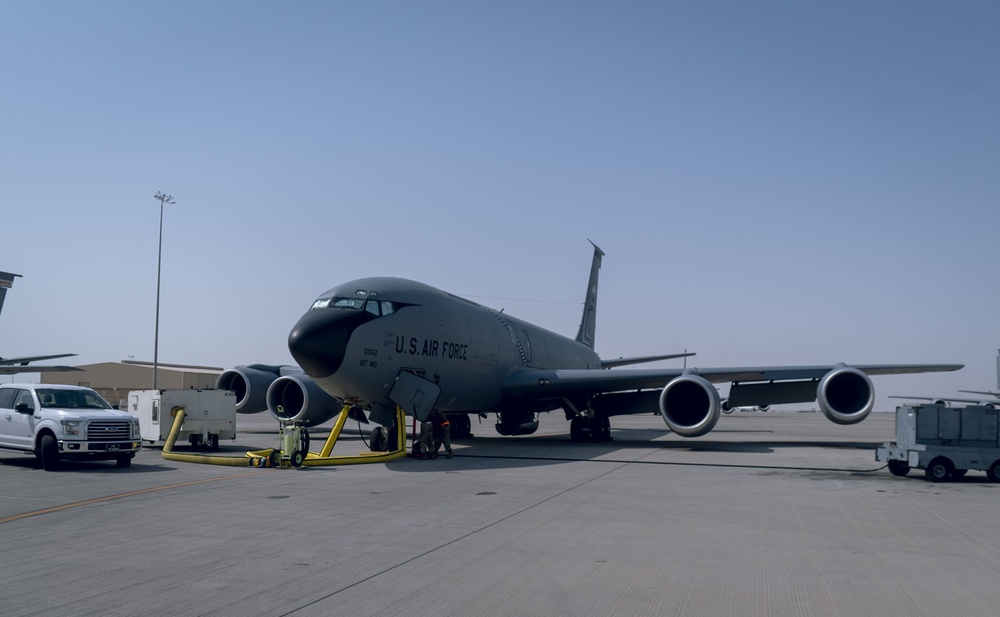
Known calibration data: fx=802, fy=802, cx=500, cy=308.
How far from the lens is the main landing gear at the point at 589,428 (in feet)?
84.5

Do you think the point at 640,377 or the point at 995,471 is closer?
the point at 995,471

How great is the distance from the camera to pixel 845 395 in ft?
70.0

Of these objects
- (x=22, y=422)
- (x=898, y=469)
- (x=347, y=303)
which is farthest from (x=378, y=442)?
(x=898, y=469)

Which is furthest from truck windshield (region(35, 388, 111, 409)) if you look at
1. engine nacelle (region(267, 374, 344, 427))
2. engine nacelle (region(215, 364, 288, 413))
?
engine nacelle (region(215, 364, 288, 413))

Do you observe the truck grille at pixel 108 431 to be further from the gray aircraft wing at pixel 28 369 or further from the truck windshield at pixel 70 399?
the gray aircraft wing at pixel 28 369

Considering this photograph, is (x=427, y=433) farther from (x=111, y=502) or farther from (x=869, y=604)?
(x=869, y=604)

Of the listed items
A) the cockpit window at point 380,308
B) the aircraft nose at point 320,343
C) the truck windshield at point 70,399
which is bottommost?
the truck windshield at point 70,399

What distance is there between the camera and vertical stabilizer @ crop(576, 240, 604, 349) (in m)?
38.0

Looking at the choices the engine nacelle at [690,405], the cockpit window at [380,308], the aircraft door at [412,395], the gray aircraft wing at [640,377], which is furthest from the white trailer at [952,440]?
the cockpit window at [380,308]

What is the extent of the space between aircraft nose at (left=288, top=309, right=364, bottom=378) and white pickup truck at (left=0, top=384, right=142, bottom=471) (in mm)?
3479

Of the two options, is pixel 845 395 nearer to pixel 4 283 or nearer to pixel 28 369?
pixel 4 283

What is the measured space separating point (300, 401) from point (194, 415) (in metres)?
3.17

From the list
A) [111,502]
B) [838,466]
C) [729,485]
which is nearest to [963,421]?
[838,466]

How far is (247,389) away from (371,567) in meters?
18.9
